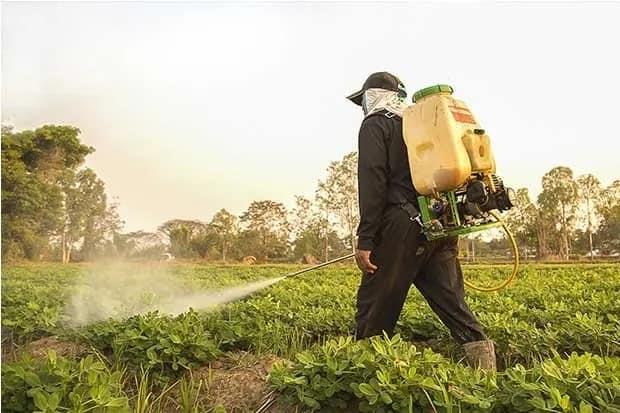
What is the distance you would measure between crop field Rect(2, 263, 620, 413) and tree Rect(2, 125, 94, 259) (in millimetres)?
1365

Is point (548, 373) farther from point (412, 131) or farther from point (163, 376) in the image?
point (163, 376)

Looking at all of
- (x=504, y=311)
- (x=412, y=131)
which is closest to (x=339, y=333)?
(x=504, y=311)

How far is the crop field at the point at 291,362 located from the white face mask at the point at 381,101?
1232 millimetres

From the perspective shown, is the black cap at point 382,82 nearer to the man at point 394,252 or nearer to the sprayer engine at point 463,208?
the man at point 394,252

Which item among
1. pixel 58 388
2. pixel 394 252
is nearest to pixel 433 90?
pixel 394 252

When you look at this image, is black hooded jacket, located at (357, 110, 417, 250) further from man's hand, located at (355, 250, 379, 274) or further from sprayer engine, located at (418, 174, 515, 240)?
sprayer engine, located at (418, 174, 515, 240)

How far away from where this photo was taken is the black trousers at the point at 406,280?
2777mm

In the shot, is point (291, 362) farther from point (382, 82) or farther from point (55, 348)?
point (55, 348)

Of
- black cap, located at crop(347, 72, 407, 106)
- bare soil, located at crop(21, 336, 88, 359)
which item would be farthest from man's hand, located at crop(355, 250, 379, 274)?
bare soil, located at crop(21, 336, 88, 359)

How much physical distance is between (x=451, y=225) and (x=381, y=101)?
785 millimetres

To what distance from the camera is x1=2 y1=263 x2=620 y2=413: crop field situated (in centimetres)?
190

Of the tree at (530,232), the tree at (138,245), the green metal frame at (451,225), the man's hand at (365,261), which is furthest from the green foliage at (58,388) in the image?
the tree at (530,232)

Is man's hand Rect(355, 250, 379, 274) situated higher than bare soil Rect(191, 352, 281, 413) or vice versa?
man's hand Rect(355, 250, 379, 274)

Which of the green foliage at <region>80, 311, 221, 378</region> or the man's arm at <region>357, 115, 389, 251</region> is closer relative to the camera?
the man's arm at <region>357, 115, 389, 251</region>
